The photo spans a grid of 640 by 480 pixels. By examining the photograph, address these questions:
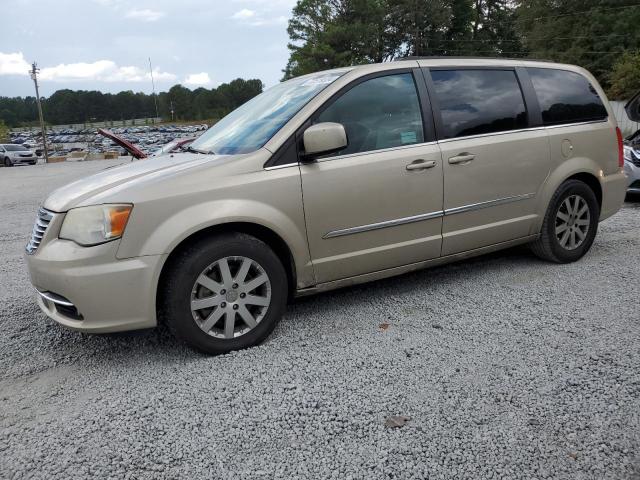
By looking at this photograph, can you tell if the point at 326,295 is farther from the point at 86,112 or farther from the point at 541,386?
the point at 86,112

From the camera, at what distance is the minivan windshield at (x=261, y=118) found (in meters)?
3.52

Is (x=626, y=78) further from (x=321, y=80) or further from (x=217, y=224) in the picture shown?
(x=217, y=224)

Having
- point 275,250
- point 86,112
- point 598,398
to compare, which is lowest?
point 598,398

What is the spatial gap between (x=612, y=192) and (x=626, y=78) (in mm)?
31388

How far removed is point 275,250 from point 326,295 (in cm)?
96

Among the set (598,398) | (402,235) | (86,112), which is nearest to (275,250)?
(402,235)

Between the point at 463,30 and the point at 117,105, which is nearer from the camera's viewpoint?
the point at 463,30

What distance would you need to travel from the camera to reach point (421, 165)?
12.2ft

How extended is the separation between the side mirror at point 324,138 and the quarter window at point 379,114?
0.21 meters

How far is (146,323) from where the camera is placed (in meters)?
3.02

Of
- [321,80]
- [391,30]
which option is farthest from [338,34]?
[321,80]

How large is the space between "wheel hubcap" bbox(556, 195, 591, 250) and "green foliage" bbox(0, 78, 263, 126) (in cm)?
11369

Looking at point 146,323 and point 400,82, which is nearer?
point 146,323

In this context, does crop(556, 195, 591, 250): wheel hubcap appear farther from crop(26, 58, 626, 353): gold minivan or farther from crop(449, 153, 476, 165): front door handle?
crop(449, 153, 476, 165): front door handle
